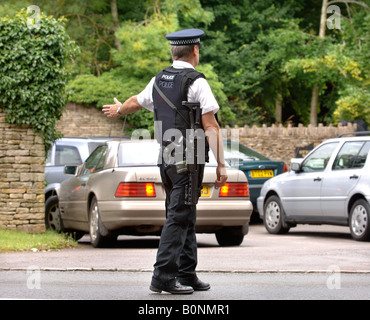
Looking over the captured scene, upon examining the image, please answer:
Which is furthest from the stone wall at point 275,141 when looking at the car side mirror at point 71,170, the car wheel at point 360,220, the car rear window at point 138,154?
the car rear window at point 138,154

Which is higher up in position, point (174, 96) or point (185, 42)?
point (185, 42)

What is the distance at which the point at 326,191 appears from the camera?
15.0m

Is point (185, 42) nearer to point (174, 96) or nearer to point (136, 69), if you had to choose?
point (174, 96)

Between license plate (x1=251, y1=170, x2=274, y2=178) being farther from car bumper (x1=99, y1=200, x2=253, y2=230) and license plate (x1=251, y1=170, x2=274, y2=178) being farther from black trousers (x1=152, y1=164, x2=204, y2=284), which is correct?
black trousers (x1=152, y1=164, x2=204, y2=284)

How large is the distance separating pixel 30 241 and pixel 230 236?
109 inches

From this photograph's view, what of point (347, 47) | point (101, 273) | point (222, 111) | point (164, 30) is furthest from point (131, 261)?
point (347, 47)

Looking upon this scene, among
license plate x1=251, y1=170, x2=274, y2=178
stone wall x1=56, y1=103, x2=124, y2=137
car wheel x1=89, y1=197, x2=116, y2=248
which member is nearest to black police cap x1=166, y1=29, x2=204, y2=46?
car wheel x1=89, y1=197, x2=116, y2=248

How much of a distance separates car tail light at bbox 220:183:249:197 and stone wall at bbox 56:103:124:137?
17.2 meters

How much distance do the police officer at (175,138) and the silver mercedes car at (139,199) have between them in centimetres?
464

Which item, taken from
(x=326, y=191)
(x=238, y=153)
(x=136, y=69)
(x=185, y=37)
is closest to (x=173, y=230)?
(x=185, y=37)

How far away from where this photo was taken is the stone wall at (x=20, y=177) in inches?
561

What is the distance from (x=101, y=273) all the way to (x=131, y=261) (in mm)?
1383
